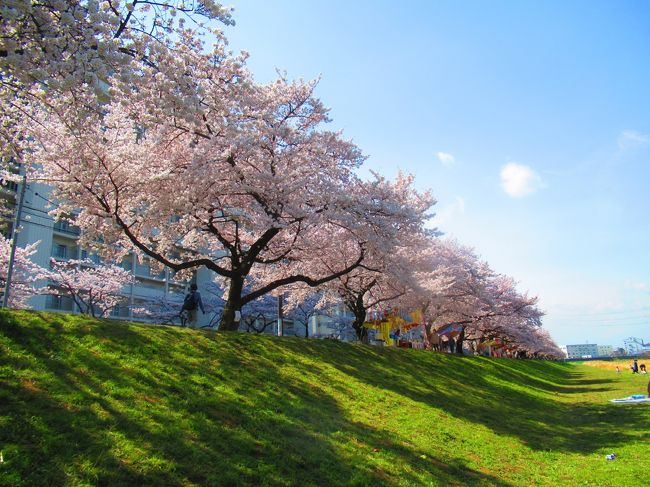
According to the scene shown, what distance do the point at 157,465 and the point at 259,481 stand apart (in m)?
1.24

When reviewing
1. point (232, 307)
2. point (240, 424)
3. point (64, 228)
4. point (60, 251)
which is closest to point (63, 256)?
point (60, 251)

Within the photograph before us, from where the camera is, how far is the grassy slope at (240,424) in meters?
5.02

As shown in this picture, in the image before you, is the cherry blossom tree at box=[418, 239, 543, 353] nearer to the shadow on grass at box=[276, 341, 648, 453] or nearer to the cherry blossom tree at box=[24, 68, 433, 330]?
the shadow on grass at box=[276, 341, 648, 453]

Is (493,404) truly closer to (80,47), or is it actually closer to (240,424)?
(240,424)

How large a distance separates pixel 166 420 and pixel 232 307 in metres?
8.70


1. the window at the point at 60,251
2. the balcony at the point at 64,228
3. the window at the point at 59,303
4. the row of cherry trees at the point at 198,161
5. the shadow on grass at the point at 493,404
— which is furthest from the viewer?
the balcony at the point at 64,228

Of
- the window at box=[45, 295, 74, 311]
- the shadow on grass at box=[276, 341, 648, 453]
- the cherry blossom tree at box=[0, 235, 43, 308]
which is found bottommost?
the shadow on grass at box=[276, 341, 648, 453]

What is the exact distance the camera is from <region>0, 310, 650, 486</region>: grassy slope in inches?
198

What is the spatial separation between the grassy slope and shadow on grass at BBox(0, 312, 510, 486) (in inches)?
1.0

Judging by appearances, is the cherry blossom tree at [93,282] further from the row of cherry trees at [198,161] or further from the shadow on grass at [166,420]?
the shadow on grass at [166,420]

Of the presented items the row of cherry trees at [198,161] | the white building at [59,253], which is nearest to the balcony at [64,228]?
the white building at [59,253]

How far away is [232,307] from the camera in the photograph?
14.8m

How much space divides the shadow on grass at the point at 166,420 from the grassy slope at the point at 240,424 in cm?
2

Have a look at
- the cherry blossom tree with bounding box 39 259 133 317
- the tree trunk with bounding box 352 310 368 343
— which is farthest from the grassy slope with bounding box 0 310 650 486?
the cherry blossom tree with bounding box 39 259 133 317
